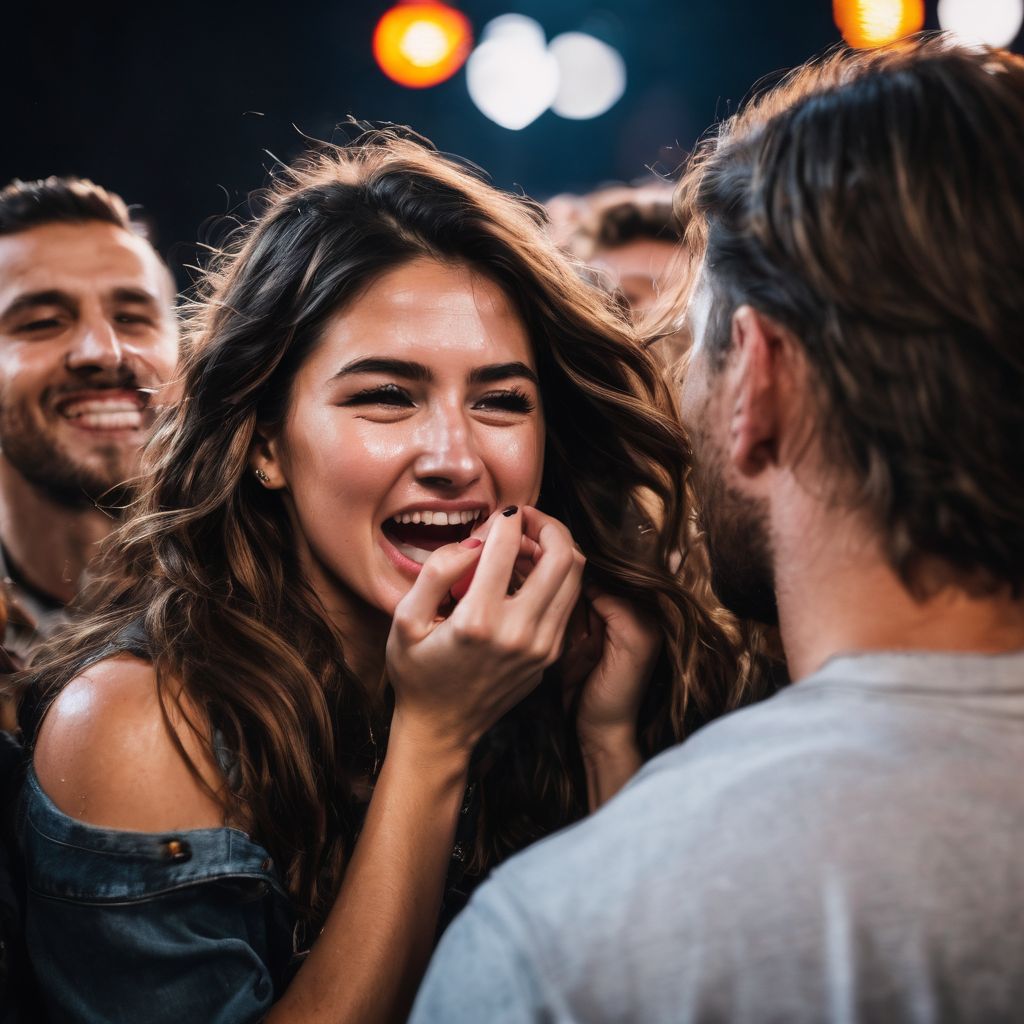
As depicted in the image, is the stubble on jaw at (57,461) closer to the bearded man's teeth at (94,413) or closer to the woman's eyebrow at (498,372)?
the bearded man's teeth at (94,413)

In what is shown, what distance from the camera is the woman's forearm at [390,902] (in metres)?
1.62

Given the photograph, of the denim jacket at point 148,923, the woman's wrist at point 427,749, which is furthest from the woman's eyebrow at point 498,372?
the denim jacket at point 148,923

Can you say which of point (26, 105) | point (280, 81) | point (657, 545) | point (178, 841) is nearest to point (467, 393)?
point (657, 545)

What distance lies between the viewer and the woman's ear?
2184 mm

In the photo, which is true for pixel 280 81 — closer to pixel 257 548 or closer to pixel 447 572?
pixel 257 548

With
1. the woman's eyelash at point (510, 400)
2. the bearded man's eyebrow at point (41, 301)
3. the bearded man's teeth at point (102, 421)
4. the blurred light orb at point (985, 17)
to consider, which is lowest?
the woman's eyelash at point (510, 400)

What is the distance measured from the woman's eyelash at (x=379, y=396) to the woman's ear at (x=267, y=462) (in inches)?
8.4

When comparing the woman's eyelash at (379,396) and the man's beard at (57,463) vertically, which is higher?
the woman's eyelash at (379,396)

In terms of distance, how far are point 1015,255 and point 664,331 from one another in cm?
124

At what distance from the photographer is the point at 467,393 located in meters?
2.11

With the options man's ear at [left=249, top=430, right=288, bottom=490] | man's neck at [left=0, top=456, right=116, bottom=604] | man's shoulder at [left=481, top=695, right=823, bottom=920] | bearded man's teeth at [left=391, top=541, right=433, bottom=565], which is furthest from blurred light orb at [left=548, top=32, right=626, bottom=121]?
man's shoulder at [left=481, top=695, right=823, bottom=920]

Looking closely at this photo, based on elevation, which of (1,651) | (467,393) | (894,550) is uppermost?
(467,393)

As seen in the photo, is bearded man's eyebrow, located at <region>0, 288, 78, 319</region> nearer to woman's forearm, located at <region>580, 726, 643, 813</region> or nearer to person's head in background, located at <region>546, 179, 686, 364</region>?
woman's forearm, located at <region>580, 726, 643, 813</region>

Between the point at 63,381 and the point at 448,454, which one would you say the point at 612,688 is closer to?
the point at 448,454
